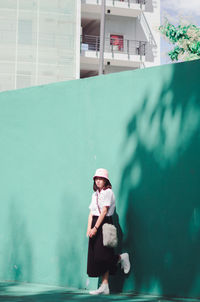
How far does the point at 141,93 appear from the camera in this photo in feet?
14.6

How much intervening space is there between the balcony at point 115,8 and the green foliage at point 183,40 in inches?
358

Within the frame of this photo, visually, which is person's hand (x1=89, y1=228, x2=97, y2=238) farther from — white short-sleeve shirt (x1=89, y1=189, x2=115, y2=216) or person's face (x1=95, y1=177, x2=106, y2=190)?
person's face (x1=95, y1=177, x2=106, y2=190)

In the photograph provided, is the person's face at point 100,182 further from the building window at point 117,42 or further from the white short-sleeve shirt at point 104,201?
the building window at point 117,42

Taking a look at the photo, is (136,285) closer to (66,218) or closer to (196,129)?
(66,218)

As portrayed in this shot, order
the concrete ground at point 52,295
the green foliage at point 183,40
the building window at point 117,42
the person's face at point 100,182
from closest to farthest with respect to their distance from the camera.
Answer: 1. the concrete ground at point 52,295
2. the person's face at point 100,182
3. the green foliage at point 183,40
4. the building window at point 117,42

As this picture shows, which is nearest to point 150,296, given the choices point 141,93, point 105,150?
point 105,150

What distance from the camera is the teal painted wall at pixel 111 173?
4066 millimetres

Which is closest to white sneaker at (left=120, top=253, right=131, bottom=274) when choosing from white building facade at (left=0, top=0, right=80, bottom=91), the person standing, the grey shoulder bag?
the person standing

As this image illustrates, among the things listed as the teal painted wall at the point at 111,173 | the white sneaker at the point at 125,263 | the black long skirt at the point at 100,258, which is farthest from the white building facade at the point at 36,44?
the white sneaker at the point at 125,263

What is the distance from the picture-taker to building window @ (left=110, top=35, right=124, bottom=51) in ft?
85.9

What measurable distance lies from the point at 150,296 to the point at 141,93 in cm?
215

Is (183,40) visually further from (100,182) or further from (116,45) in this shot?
(100,182)

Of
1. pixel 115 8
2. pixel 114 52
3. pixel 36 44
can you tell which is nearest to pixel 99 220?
pixel 36 44

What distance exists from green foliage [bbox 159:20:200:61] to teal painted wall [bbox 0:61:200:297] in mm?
12315
